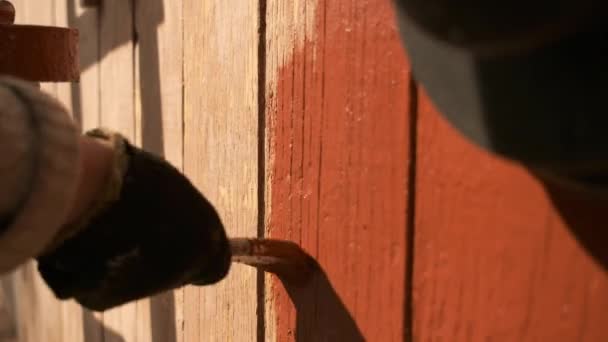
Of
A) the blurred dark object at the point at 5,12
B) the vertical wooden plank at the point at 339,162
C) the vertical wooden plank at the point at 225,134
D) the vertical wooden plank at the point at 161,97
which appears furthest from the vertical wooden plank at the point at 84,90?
the vertical wooden plank at the point at 339,162

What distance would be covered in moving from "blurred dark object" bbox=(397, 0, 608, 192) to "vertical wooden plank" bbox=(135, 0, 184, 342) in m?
0.71

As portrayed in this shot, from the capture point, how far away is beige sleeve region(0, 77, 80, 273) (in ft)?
1.55

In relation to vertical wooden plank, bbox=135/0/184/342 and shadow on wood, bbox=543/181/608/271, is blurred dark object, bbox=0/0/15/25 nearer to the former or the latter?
vertical wooden plank, bbox=135/0/184/342

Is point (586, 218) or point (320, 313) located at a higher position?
point (586, 218)

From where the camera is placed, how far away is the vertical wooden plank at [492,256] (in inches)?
17.4

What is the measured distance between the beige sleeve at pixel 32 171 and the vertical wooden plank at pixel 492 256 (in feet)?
0.87

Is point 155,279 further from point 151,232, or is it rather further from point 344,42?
point 344,42

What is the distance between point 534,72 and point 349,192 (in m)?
0.33

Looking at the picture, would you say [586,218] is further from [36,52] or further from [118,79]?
[118,79]

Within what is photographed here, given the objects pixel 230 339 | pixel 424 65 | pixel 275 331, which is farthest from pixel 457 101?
pixel 230 339

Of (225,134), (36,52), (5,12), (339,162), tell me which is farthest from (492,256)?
(5,12)

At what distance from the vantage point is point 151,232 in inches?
23.9

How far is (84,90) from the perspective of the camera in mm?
1594

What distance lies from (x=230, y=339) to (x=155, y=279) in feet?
0.98
